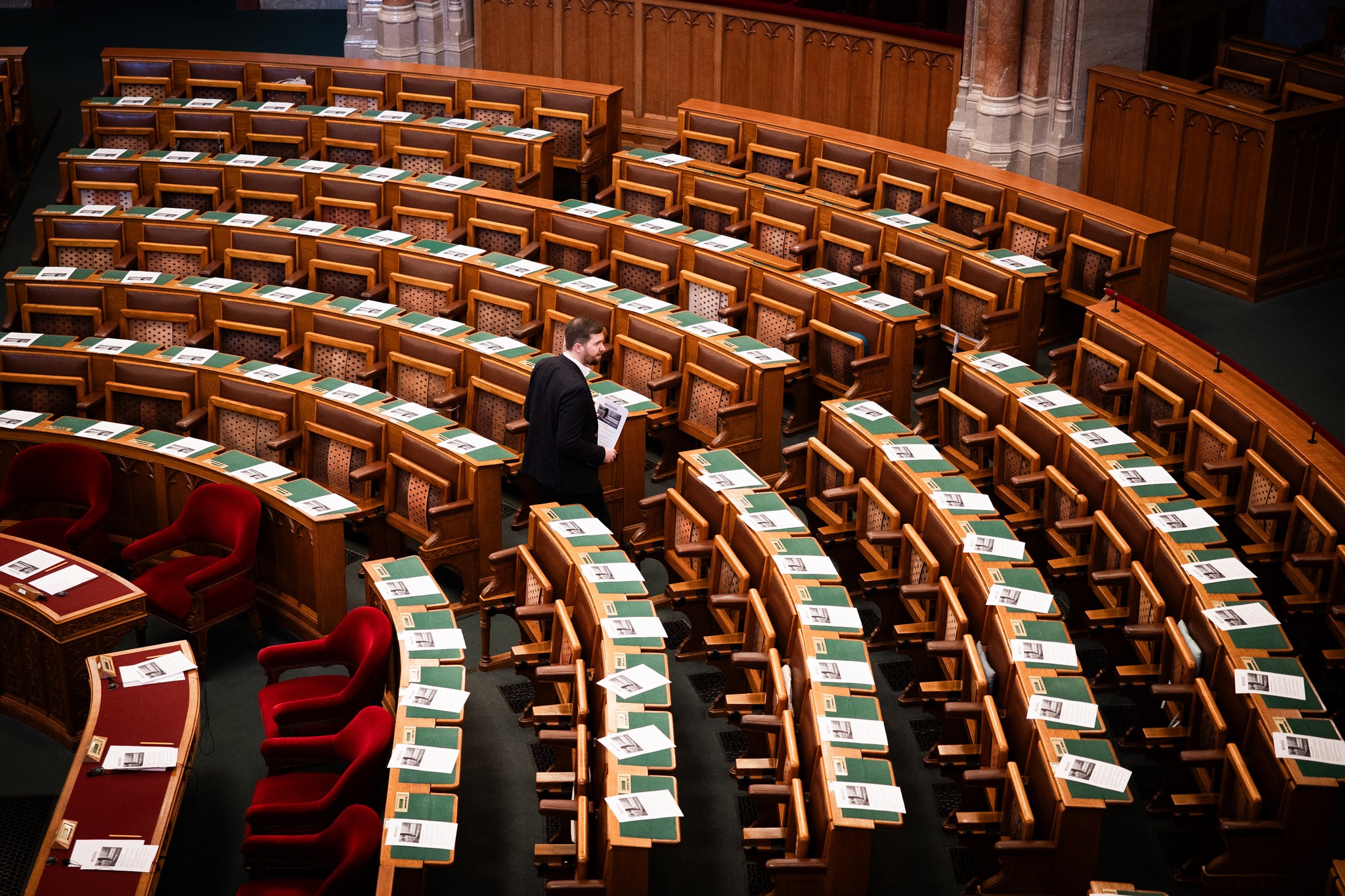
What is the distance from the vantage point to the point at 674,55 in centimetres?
893

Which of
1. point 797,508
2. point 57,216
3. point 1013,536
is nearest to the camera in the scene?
point 1013,536

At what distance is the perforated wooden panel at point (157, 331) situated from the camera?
6434 mm

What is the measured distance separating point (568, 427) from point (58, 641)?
171cm

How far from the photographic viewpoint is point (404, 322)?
19.8ft

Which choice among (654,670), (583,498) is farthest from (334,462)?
(654,670)

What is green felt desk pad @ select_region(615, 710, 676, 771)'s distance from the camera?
141 inches

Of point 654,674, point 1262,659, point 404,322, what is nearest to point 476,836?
point 654,674

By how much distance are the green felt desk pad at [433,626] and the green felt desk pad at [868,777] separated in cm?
121

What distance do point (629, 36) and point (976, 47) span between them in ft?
8.07

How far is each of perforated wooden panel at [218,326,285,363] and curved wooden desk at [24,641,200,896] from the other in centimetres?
217

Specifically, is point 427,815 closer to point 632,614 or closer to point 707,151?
point 632,614

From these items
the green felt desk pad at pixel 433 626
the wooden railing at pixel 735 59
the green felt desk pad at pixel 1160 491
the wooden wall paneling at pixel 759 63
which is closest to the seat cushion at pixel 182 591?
the green felt desk pad at pixel 433 626

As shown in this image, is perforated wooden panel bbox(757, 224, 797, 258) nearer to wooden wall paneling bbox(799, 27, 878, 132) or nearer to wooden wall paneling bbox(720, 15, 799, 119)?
wooden wall paneling bbox(799, 27, 878, 132)

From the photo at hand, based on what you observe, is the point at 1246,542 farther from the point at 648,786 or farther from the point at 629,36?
the point at 629,36
